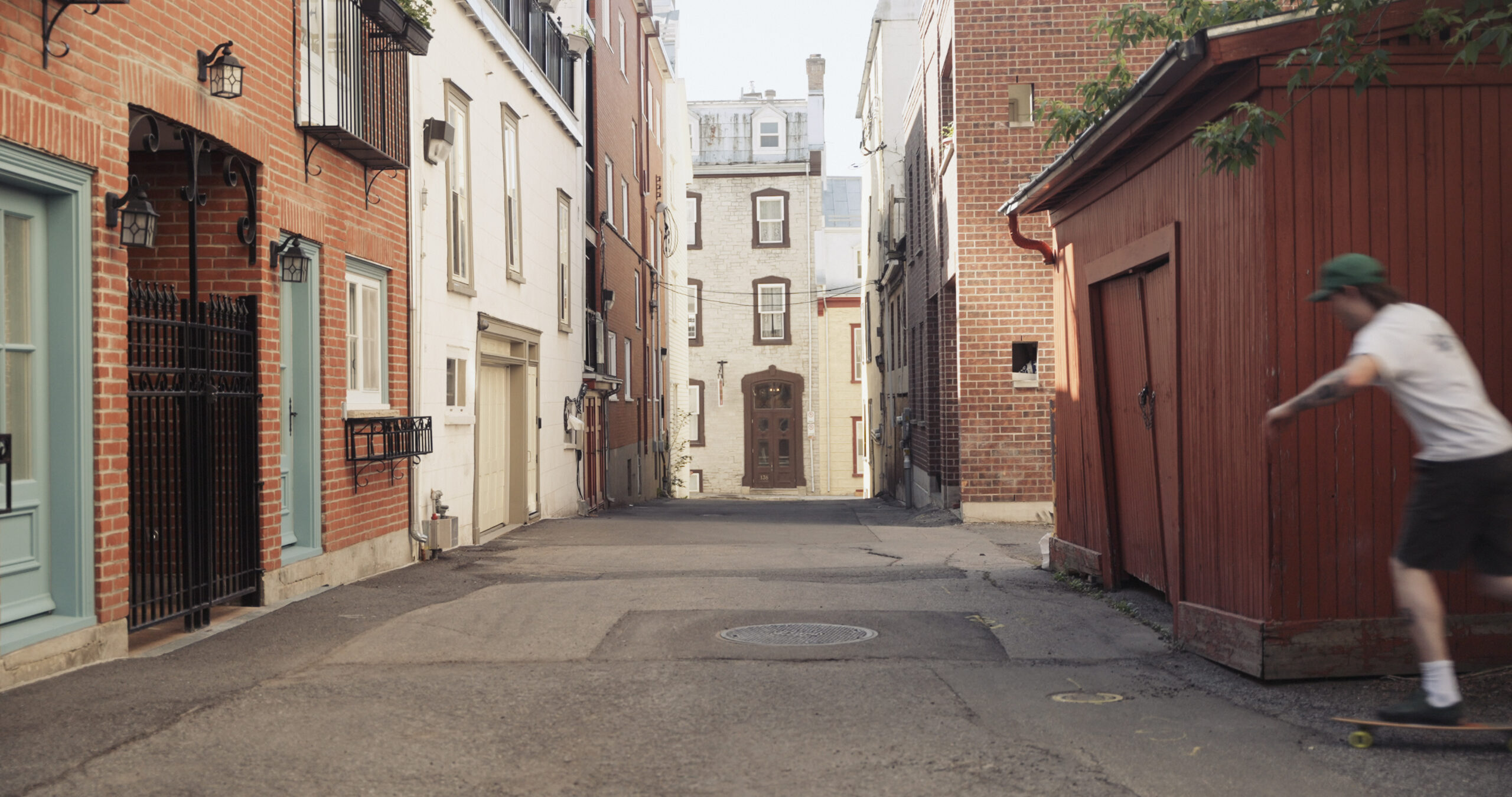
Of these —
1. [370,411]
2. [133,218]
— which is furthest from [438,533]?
[133,218]

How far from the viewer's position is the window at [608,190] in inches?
958

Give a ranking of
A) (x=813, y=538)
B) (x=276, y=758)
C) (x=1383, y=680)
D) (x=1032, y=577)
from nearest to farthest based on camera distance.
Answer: (x=276, y=758), (x=1383, y=680), (x=1032, y=577), (x=813, y=538)

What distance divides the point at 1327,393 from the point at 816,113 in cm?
4318

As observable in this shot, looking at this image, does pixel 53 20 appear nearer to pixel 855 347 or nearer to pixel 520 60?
pixel 520 60

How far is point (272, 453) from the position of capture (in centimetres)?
888

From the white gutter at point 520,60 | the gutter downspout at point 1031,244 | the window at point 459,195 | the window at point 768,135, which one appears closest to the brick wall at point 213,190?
the window at point 459,195

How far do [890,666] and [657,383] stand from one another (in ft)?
87.1

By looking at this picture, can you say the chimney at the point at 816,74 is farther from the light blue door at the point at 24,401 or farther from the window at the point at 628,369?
the light blue door at the point at 24,401

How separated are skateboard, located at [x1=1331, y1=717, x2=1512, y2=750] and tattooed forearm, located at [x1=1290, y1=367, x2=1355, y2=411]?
1150mm

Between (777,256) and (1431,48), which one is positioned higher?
(777,256)

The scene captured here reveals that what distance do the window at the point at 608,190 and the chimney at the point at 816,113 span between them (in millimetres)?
20612

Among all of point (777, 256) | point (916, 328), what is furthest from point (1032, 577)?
point (777, 256)

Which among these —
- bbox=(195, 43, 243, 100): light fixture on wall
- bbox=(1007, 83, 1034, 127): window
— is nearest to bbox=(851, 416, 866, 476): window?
bbox=(1007, 83, 1034, 127): window

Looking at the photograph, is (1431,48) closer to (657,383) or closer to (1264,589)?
(1264,589)
